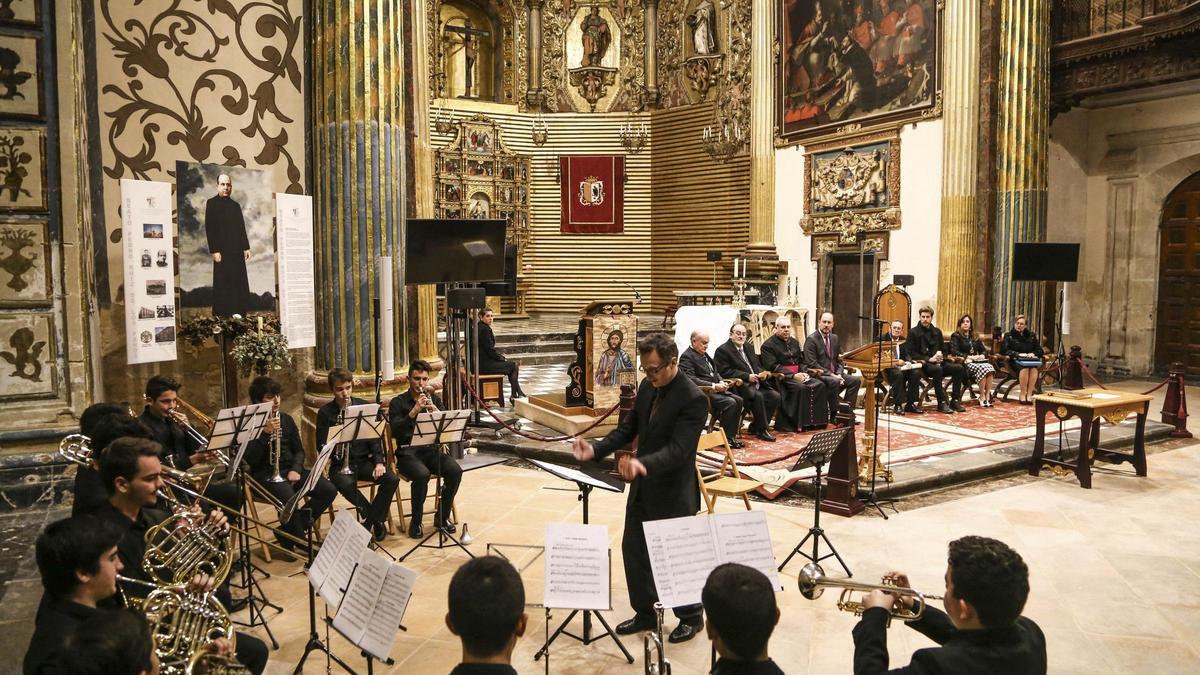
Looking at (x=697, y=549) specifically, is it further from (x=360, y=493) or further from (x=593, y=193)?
(x=593, y=193)

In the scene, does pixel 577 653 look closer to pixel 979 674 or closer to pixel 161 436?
pixel 979 674

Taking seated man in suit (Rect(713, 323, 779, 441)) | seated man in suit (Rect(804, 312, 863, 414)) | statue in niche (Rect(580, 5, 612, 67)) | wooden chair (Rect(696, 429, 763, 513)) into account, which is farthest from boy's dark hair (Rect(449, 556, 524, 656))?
statue in niche (Rect(580, 5, 612, 67))

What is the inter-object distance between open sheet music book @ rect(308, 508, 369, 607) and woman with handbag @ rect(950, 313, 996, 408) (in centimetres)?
964

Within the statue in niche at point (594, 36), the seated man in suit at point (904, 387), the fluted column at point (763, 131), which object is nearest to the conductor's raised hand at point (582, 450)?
the seated man in suit at point (904, 387)

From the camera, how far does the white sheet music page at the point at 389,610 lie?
2.79 m

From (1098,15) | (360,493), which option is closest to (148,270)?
(360,493)

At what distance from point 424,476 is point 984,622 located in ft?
14.2

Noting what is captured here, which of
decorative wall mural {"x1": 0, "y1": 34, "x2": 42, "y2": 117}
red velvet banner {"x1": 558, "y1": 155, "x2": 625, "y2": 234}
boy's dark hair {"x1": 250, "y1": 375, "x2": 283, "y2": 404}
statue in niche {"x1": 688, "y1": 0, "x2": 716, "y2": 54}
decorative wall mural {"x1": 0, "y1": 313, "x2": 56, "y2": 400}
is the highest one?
statue in niche {"x1": 688, "y1": 0, "x2": 716, "y2": 54}

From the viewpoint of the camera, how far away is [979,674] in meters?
2.20

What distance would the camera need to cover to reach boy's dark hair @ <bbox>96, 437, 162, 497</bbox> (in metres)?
3.25

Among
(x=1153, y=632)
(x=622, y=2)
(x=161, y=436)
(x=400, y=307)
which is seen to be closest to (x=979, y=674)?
(x=1153, y=632)

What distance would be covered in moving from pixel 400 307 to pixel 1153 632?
6027 mm

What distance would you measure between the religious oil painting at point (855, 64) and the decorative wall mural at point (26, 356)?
1246cm

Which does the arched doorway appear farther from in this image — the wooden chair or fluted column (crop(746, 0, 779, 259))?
the wooden chair
